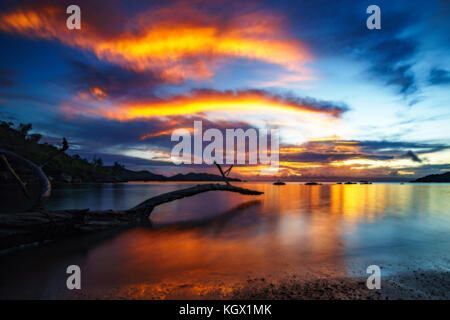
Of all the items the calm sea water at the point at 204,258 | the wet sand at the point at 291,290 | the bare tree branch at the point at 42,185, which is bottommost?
the calm sea water at the point at 204,258

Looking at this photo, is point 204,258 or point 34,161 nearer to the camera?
point 204,258

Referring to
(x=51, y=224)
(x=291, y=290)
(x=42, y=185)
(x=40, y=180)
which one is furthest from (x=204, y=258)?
(x=40, y=180)

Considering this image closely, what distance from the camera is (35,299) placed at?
374 cm

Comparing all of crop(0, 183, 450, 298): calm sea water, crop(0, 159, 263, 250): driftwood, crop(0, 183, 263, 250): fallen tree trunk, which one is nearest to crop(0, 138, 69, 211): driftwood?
crop(0, 159, 263, 250): driftwood

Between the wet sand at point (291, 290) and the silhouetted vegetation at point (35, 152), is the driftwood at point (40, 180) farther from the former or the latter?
the silhouetted vegetation at point (35, 152)

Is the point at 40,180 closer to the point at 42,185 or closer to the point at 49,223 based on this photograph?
the point at 42,185

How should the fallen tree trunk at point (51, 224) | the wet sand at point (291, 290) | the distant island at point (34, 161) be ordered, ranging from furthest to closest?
the distant island at point (34, 161) < the fallen tree trunk at point (51, 224) < the wet sand at point (291, 290)

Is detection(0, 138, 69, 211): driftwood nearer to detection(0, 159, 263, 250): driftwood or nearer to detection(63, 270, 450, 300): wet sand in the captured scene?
detection(0, 159, 263, 250): driftwood

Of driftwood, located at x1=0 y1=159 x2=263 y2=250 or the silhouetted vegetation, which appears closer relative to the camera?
driftwood, located at x1=0 y1=159 x2=263 y2=250

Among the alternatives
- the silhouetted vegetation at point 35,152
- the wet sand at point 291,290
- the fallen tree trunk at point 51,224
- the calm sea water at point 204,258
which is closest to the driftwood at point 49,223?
the fallen tree trunk at point 51,224

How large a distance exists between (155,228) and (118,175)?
480ft

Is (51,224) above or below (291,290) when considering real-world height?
above
